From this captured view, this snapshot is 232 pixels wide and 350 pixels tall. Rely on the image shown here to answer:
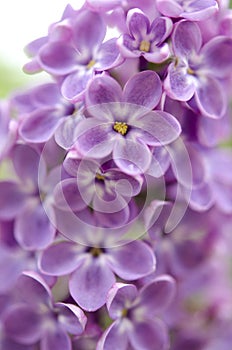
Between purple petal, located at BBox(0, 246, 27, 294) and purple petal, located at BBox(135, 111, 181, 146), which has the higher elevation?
purple petal, located at BBox(135, 111, 181, 146)

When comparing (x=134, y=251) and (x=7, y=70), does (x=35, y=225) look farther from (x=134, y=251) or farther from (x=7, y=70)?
(x=7, y=70)

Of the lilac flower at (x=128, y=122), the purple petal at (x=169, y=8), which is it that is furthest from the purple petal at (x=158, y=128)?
the purple petal at (x=169, y=8)

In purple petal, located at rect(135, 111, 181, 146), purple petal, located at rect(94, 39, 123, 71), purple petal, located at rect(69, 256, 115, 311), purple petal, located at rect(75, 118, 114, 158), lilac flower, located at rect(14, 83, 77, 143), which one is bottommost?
purple petal, located at rect(69, 256, 115, 311)

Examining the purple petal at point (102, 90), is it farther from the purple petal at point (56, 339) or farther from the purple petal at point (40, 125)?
the purple petal at point (56, 339)

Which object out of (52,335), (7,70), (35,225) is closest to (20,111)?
(35,225)

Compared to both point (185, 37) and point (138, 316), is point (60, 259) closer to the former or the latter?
point (138, 316)

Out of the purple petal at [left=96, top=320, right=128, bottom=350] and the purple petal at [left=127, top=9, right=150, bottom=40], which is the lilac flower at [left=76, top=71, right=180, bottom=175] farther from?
the purple petal at [left=96, top=320, right=128, bottom=350]

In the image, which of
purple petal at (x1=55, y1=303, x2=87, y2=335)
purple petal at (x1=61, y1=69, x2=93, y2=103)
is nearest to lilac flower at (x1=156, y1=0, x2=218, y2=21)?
purple petal at (x1=61, y1=69, x2=93, y2=103)
